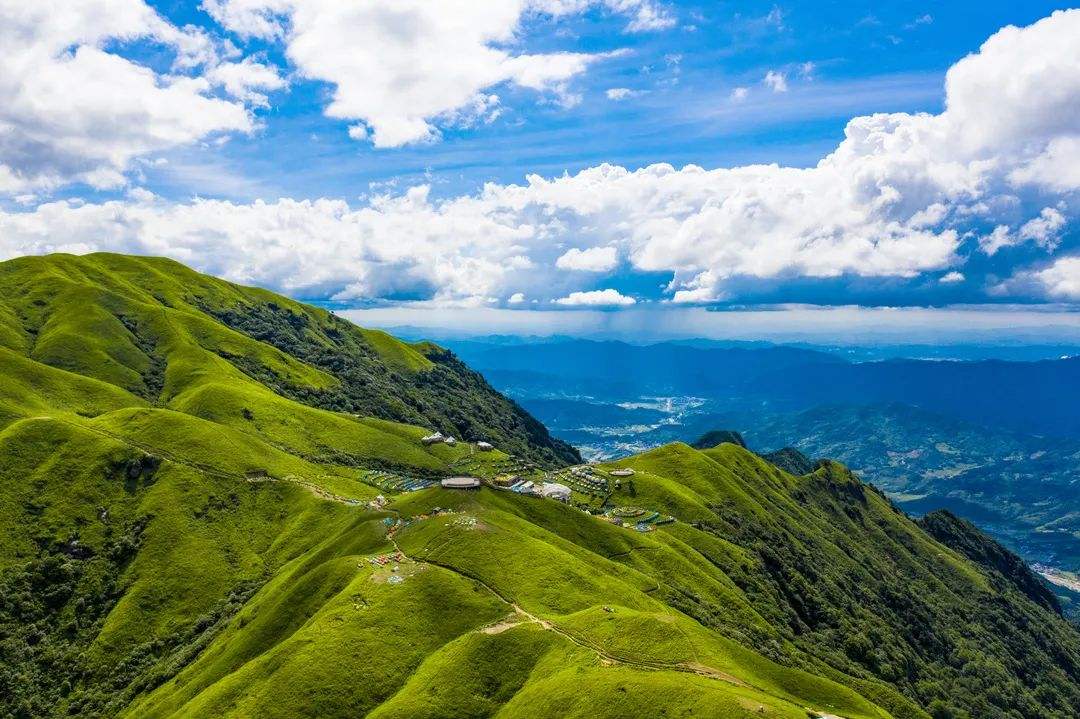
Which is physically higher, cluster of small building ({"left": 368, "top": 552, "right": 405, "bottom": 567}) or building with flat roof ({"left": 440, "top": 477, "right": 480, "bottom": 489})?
building with flat roof ({"left": 440, "top": 477, "right": 480, "bottom": 489})

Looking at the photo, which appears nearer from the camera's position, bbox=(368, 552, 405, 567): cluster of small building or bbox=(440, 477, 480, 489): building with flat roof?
bbox=(368, 552, 405, 567): cluster of small building

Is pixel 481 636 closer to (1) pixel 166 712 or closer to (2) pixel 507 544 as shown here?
(2) pixel 507 544

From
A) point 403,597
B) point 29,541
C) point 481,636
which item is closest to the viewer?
point 481,636

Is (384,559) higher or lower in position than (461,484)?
lower

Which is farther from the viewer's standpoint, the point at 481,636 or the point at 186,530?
the point at 186,530

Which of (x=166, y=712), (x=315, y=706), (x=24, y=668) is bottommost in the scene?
(x=24, y=668)

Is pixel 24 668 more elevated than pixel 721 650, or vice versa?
pixel 721 650

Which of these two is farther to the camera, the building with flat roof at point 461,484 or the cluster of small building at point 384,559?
the building with flat roof at point 461,484

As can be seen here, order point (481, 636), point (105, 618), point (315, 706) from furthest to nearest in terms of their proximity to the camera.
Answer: point (105, 618) → point (481, 636) → point (315, 706)

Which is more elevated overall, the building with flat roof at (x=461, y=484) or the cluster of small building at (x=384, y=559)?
the building with flat roof at (x=461, y=484)

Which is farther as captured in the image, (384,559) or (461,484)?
(461,484)

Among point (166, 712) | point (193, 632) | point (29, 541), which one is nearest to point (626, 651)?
point (166, 712)
